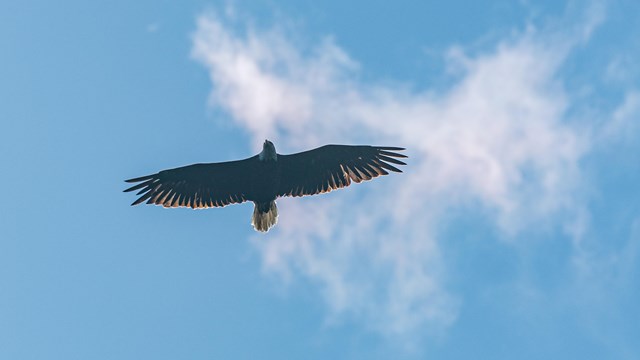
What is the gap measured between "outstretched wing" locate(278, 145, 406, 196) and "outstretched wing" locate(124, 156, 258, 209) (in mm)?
972

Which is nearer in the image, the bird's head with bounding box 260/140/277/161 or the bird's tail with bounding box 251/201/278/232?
the bird's head with bounding box 260/140/277/161

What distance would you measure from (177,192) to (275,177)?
2.46 meters

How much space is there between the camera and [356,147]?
2194 cm

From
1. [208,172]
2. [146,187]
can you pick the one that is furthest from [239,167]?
[146,187]

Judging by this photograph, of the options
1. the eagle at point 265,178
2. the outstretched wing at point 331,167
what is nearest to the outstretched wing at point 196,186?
the eagle at point 265,178

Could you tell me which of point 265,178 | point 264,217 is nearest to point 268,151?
point 265,178

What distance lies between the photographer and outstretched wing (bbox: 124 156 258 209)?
21438mm

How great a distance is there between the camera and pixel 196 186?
21875 mm

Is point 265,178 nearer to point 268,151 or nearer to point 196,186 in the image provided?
point 268,151

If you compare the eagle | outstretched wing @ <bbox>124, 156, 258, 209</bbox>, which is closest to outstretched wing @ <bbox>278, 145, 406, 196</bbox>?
the eagle

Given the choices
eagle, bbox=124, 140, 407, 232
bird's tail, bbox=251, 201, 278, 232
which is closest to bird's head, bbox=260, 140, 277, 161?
eagle, bbox=124, 140, 407, 232

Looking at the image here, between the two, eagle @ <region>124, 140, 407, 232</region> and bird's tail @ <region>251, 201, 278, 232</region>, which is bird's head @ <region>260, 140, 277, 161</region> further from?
bird's tail @ <region>251, 201, 278, 232</region>

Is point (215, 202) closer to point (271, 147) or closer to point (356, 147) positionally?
point (271, 147)

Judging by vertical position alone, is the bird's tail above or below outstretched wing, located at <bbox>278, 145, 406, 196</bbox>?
below
